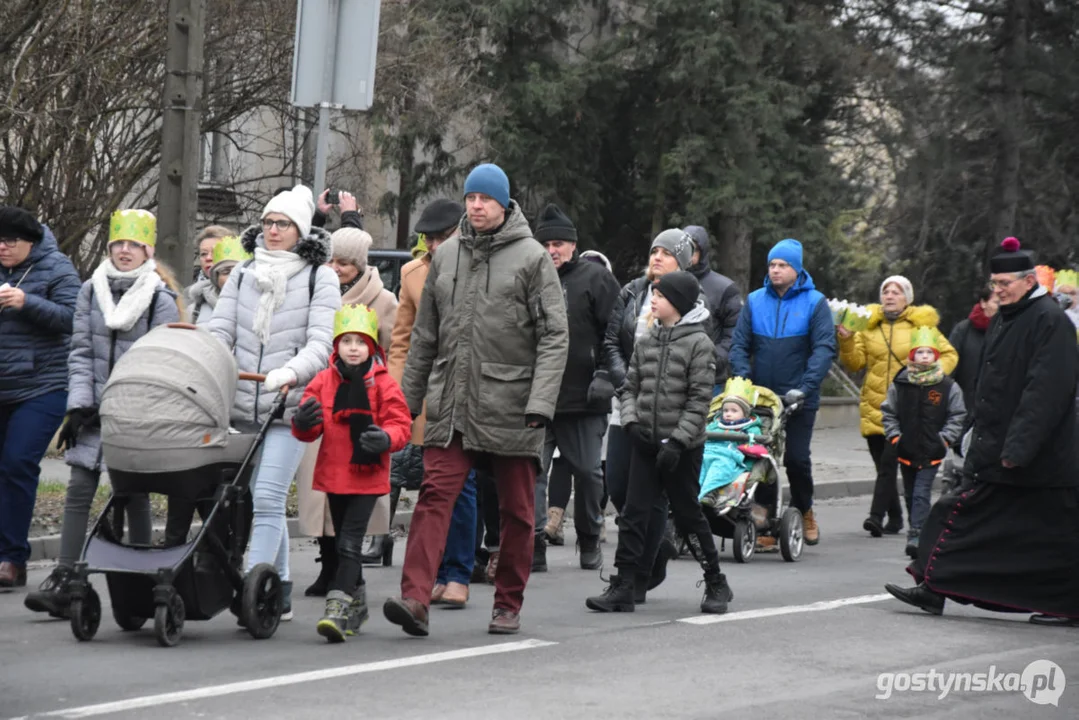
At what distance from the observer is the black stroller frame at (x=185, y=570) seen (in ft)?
25.3

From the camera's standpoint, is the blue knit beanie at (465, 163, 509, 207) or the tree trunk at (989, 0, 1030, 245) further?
the tree trunk at (989, 0, 1030, 245)

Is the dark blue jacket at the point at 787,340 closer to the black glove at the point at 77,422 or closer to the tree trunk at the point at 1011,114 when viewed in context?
the black glove at the point at 77,422

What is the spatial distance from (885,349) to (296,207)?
684 centimetres

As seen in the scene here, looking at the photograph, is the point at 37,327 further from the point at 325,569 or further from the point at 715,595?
the point at 715,595

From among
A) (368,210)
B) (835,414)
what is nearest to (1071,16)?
(835,414)

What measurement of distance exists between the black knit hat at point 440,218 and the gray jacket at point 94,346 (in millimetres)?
1550

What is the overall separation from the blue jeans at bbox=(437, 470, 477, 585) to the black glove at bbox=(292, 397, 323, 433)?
1.57 m

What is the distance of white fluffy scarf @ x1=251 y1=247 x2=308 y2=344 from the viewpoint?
844cm

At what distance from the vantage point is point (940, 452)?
1305 centimetres

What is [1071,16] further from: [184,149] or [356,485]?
[356,485]

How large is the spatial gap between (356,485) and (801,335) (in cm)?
507

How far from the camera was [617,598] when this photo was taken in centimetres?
926

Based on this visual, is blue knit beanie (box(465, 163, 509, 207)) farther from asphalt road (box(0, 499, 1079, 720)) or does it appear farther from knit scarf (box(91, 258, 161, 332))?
asphalt road (box(0, 499, 1079, 720))

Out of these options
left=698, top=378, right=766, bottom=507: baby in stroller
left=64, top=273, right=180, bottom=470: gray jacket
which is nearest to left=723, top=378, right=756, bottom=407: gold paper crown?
left=698, top=378, right=766, bottom=507: baby in stroller
